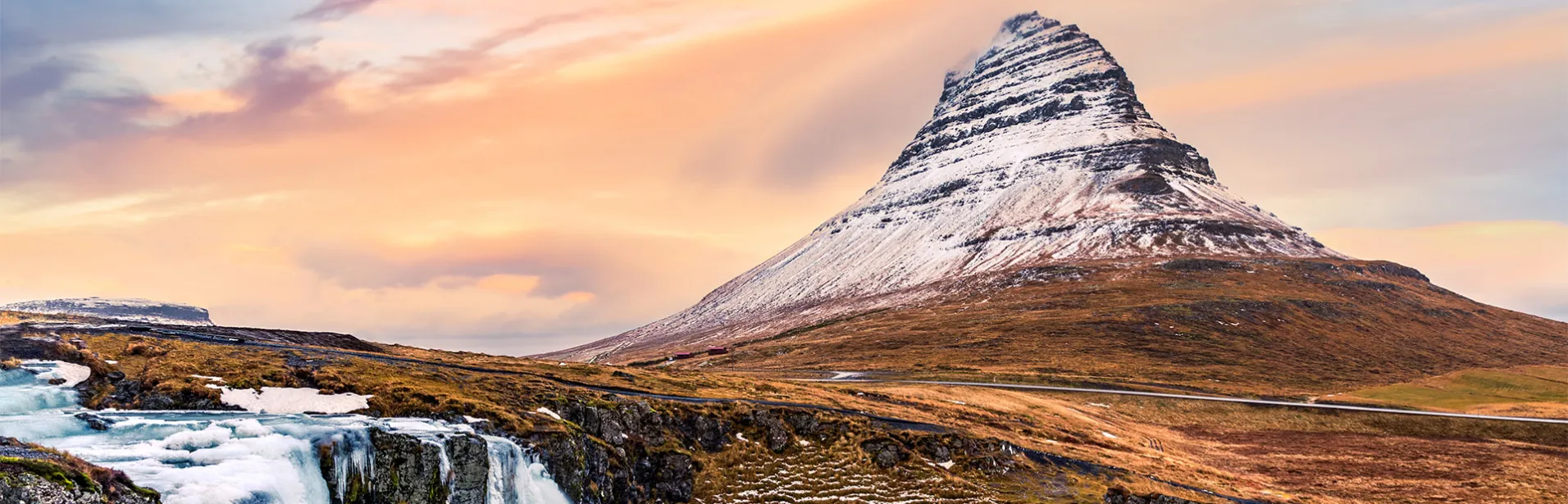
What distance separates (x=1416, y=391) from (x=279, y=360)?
149 m

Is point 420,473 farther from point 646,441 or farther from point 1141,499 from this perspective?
point 1141,499

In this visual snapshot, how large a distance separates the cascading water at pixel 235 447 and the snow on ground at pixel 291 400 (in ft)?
5.33

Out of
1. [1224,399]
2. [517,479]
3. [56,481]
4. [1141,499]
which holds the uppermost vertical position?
[56,481]

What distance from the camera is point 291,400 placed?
1641 inches

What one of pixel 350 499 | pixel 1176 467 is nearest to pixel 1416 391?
pixel 1176 467

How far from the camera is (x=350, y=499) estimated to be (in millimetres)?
33531

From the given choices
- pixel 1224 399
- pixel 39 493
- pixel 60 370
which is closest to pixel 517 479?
pixel 39 493

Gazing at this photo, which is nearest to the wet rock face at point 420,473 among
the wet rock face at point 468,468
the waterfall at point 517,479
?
the wet rock face at point 468,468

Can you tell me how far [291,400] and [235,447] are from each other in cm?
1151

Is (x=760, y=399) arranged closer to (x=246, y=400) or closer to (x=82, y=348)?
(x=246, y=400)

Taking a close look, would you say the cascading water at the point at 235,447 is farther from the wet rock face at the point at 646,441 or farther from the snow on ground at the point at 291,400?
the wet rock face at the point at 646,441

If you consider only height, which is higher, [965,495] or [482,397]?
[482,397]

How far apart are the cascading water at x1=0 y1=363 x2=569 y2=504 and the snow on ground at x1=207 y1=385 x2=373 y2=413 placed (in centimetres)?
163

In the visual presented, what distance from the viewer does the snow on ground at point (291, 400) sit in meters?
40.4
